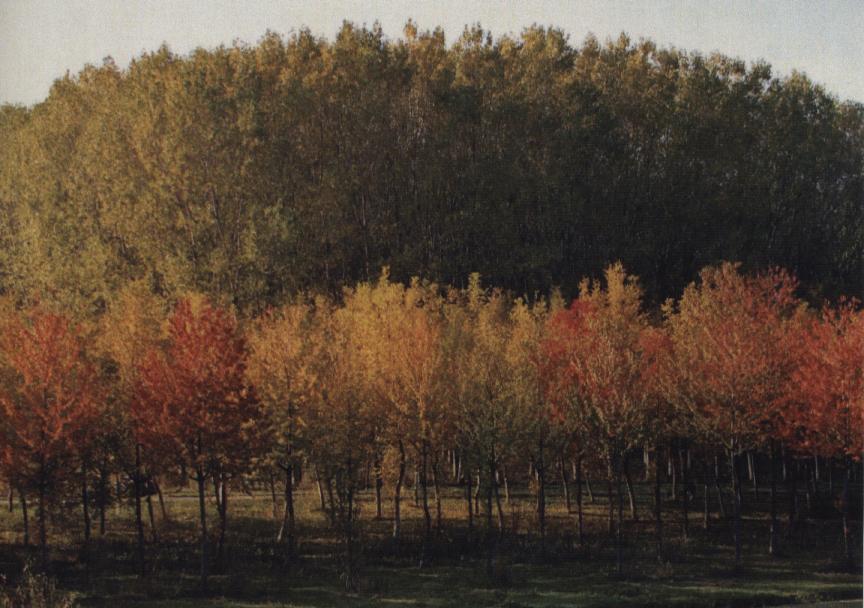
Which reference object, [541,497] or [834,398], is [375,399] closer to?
[541,497]

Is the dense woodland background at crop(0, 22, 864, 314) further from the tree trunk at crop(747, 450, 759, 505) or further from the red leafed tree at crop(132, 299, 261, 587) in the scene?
the tree trunk at crop(747, 450, 759, 505)

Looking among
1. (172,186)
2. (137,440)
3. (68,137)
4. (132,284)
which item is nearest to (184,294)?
(132,284)

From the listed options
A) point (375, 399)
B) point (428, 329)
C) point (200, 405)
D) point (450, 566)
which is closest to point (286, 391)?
point (200, 405)

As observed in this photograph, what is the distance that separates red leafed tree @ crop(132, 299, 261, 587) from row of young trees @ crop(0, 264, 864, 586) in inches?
4.1

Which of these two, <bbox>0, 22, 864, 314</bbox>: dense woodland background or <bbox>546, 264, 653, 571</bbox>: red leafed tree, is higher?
<bbox>0, 22, 864, 314</bbox>: dense woodland background

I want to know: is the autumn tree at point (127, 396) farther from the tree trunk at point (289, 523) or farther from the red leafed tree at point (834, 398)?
the red leafed tree at point (834, 398)

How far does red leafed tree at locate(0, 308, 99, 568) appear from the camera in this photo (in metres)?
45.5

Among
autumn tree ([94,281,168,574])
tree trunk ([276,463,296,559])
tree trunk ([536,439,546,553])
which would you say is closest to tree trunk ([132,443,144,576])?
autumn tree ([94,281,168,574])

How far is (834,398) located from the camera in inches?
2122

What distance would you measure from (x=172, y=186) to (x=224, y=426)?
31.6m

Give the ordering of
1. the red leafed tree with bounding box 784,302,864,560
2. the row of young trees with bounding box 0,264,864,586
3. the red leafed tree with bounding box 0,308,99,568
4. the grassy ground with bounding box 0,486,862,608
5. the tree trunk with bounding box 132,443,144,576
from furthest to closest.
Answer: the red leafed tree with bounding box 784,302,864,560, the row of young trees with bounding box 0,264,864,586, the tree trunk with bounding box 132,443,144,576, the red leafed tree with bounding box 0,308,99,568, the grassy ground with bounding box 0,486,862,608

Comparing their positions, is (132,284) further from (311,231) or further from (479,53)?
(479,53)

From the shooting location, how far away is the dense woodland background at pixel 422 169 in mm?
73688

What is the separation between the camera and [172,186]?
73.4m
